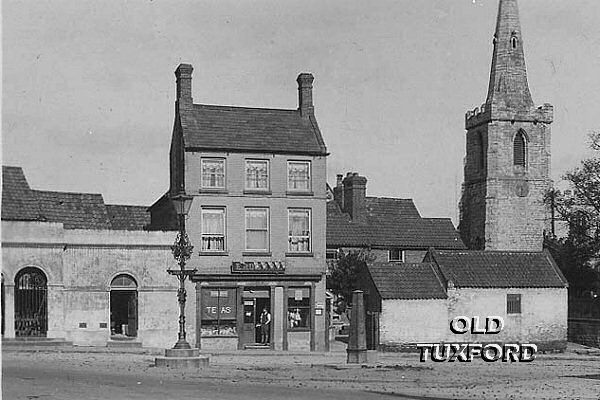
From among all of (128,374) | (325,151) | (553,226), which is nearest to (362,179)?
(325,151)

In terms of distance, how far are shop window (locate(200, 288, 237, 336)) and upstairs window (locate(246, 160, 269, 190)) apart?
4735mm

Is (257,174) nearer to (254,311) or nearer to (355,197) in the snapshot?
(254,311)

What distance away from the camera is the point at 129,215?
5534cm

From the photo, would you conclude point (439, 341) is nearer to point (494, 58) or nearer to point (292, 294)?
point (292, 294)

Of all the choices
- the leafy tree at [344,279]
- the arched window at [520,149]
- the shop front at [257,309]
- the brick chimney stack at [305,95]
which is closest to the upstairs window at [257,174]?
the shop front at [257,309]

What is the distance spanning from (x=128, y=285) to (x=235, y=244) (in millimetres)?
5189

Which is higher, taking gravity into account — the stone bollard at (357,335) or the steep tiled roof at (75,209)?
the steep tiled roof at (75,209)

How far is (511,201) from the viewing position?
74.8 metres

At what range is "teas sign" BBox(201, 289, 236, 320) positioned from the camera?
1694 inches

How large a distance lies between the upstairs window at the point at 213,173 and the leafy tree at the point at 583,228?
83.9 ft

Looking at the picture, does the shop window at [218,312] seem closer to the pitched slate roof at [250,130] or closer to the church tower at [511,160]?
the pitched slate roof at [250,130]

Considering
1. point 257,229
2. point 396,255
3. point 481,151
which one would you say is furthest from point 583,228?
point 257,229

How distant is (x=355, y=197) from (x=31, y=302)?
85.8 feet

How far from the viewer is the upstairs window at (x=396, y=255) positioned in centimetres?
5997
